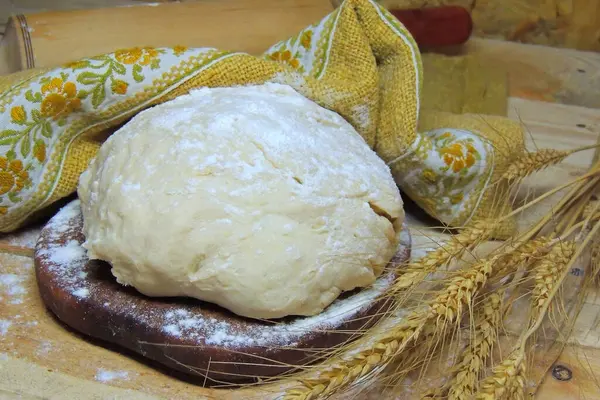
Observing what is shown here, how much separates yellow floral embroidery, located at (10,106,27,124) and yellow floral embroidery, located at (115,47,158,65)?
8.2 inches

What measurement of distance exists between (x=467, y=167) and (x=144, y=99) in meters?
0.70

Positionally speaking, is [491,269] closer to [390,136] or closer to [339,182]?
[339,182]

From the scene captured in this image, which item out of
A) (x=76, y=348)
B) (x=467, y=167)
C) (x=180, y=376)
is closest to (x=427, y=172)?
(x=467, y=167)

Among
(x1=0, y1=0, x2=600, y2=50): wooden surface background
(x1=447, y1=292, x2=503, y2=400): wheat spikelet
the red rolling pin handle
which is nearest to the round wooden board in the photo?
(x1=447, y1=292, x2=503, y2=400): wheat spikelet

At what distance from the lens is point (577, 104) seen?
7.49 feet

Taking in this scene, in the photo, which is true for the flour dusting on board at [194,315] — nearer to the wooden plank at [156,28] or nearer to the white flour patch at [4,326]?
the white flour patch at [4,326]

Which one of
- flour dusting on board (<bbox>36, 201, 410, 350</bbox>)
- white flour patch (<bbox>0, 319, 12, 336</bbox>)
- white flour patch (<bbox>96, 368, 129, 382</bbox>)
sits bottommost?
white flour patch (<bbox>96, 368, 129, 382</bbox>)

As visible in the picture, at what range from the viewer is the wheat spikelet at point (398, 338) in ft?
2.94

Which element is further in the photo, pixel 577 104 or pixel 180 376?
pixel 577 104

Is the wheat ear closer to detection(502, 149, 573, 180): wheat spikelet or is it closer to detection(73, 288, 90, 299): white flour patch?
detection(502, 149, 573, 180): wheat spikelet

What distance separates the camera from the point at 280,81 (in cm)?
143

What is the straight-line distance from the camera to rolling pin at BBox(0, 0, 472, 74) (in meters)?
1.70

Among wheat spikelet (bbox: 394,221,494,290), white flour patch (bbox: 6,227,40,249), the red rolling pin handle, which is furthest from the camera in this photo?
the red rolling pin handle

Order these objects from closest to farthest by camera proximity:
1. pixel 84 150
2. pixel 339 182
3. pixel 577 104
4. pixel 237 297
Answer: pixel 237 297 < pixel 339 182 < pixel 84 150 < pixel 577 104
